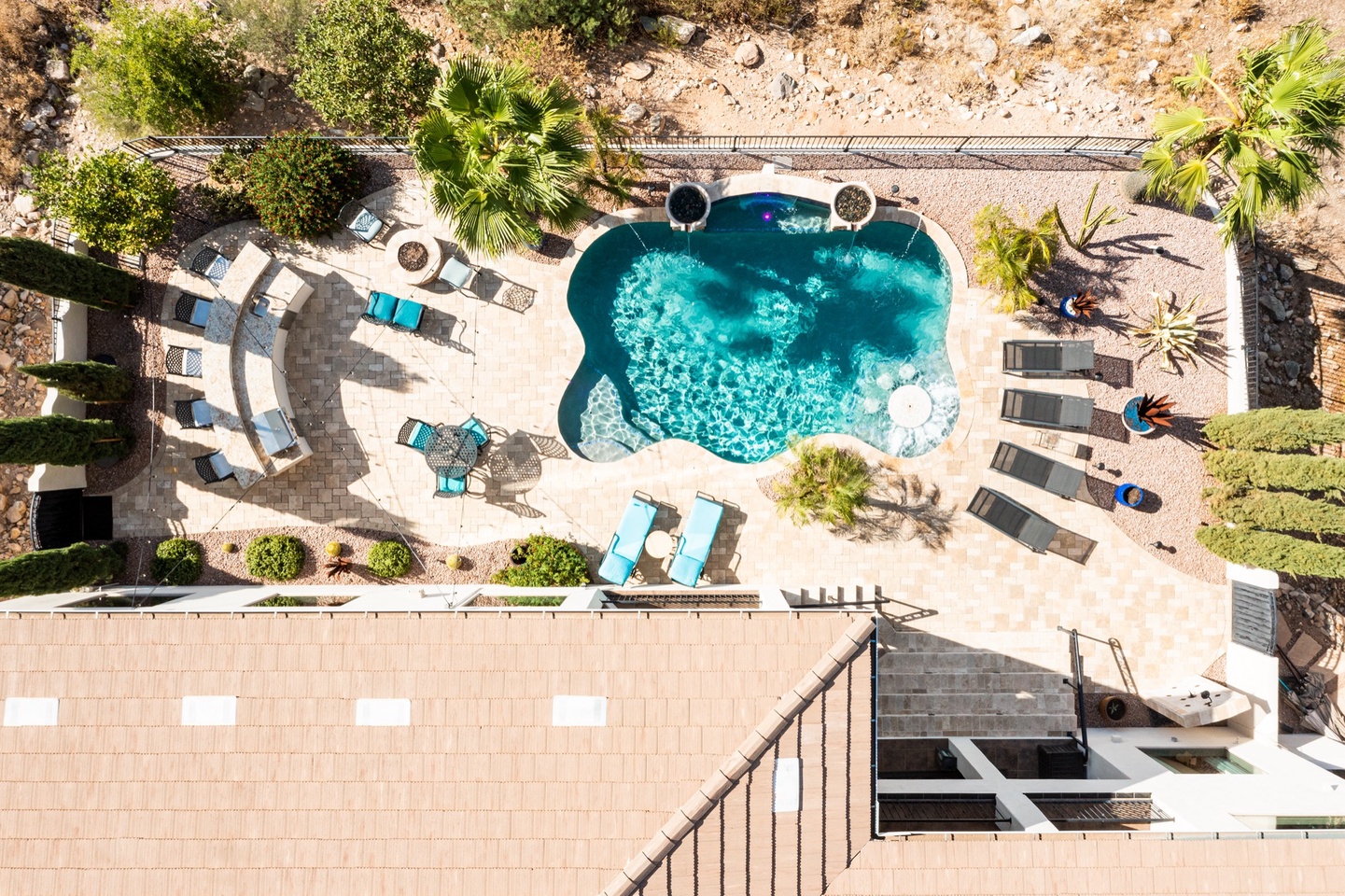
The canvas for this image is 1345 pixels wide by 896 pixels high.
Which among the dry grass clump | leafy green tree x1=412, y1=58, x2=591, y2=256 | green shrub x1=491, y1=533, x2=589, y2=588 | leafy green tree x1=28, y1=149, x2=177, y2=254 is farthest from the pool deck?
the dry grass clump

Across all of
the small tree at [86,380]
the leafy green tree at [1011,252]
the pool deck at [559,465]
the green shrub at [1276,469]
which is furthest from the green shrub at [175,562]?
the green shrub at [1276,469]

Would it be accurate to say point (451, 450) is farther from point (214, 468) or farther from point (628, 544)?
point (214, 468)

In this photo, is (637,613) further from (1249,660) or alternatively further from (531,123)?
(1249,660)

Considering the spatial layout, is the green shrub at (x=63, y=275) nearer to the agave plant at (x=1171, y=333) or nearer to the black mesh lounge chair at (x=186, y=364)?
the black mesh lounge chair at (x=186, y=364)

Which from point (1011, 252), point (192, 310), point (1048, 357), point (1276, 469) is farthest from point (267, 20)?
point (1276, 469)

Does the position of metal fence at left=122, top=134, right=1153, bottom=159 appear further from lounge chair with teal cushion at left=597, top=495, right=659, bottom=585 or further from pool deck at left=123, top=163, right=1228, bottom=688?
lounge chair with teal cushion at left=597, top=495, right=659, bottom=585
